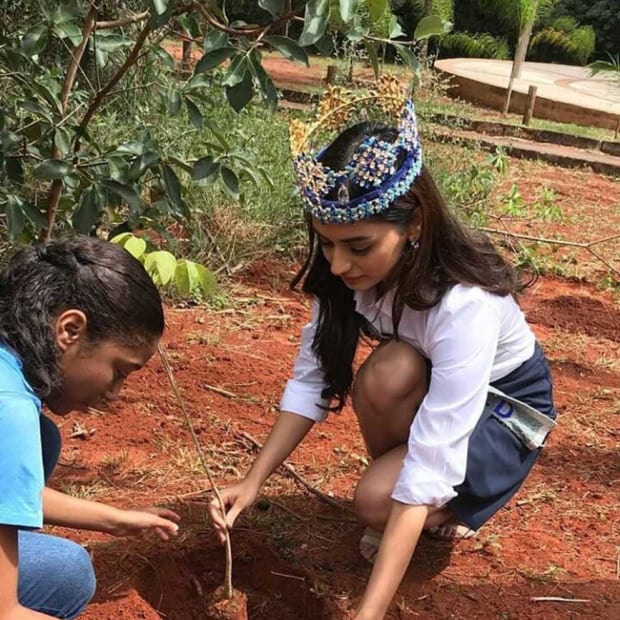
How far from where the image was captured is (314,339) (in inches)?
96.0

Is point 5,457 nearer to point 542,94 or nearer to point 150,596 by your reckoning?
point 150,596

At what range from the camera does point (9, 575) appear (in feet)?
4.50

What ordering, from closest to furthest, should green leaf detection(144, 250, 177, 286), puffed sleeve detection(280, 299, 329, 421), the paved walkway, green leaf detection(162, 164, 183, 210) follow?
green leaf detection(144, 250, 177, 286)
puffed sleeve detection(280, 299, 329, 421)
green leaf detection(162, 164, 183, 210)
the paved walkway

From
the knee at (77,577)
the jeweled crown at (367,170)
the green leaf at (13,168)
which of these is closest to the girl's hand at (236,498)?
the knee at (77,577)

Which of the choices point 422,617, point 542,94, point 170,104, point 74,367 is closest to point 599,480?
point 422,617

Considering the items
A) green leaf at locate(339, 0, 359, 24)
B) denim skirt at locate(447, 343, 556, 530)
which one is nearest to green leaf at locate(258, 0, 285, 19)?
green leaf at locate(339, 0, 359, 24)

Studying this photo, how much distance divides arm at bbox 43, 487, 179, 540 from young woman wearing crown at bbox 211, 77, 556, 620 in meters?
0.26

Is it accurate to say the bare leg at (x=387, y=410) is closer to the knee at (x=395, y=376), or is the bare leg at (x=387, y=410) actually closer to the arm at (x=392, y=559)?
the knee at (x=395, y=376)

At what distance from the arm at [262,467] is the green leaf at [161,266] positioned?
1.60ft

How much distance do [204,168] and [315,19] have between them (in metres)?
0.79

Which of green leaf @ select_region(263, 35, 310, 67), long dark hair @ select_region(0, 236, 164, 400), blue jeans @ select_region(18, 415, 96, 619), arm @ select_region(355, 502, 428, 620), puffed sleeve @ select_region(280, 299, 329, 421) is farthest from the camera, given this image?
puffed sleeve @ select_region(280, 299, 329, 421)

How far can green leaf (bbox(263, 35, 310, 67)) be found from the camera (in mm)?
2283

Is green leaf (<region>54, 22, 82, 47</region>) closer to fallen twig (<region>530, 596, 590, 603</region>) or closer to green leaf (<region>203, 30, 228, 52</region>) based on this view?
green leaf (<region>203, 30, 228, 52</region>)

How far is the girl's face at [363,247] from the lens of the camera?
2025 millimetres
